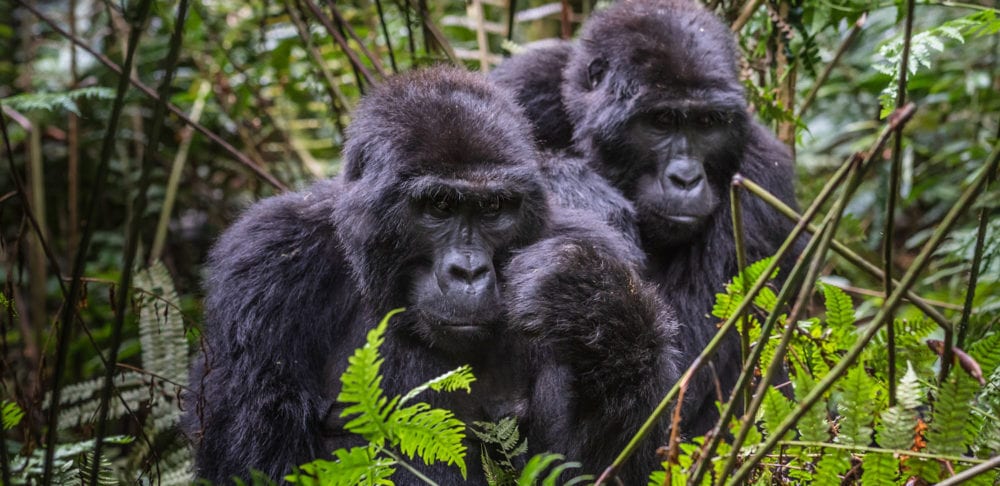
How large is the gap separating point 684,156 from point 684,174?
11cm

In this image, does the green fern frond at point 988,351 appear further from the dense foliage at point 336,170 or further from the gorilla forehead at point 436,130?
the gorilla forehead at point 436,130

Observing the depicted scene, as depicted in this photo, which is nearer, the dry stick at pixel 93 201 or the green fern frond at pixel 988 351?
the dry stick at pixel 93 201

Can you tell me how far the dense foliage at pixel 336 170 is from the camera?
2.07 metres

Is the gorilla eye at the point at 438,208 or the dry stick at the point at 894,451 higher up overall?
the gorilla eye at the point at 438,208

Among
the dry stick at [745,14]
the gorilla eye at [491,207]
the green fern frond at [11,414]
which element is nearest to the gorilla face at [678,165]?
the dry stick at [745,14]

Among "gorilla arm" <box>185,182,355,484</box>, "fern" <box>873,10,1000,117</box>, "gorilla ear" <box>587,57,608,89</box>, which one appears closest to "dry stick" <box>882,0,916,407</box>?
"fern" <box>873,10,1000,117</box>

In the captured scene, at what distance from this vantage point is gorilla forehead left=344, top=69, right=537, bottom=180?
3062 millimetres

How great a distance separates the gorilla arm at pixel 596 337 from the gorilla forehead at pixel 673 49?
4.50 feet

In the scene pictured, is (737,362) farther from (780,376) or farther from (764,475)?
(764,475)

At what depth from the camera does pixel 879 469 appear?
6.78 ft

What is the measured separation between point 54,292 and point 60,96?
8.04 feet

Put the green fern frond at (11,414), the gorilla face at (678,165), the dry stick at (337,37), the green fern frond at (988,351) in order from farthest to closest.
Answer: the dry stick at (337,37) → the gorilla face at (678,165) → the green fern frond at (11,414) → the green fern frond at (988,351)

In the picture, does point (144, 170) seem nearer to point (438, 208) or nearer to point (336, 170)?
point (438, 208)

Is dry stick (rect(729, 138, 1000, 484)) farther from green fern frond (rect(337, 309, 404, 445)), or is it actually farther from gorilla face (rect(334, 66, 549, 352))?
gorilla face (rect(334, 66, 549, 352))
